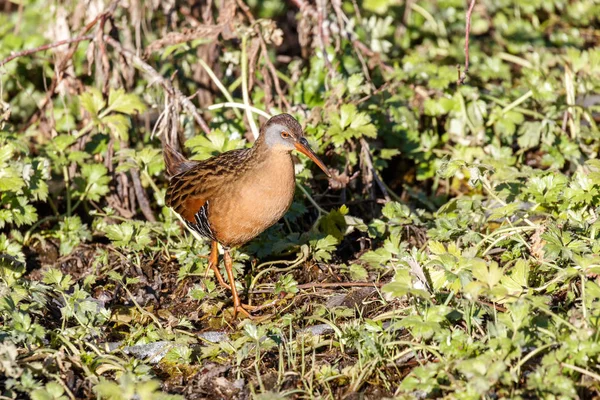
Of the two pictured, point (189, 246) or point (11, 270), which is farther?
point (189, 246)

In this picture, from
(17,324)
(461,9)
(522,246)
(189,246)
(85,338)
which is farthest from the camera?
(461,9)

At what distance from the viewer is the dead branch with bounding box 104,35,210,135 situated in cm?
595

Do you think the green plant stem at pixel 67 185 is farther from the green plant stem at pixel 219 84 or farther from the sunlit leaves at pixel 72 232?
the green plant stem at pixel 219 84

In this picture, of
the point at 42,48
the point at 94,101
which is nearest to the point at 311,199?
the point at 94,101

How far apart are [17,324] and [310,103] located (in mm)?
3141

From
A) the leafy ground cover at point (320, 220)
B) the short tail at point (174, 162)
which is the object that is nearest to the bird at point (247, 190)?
the leafy ground cover at point (320, 220)

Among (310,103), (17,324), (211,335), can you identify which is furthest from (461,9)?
(17,324)

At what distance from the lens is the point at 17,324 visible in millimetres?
4059

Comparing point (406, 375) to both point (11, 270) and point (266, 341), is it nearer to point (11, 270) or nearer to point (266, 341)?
point (266, 341)

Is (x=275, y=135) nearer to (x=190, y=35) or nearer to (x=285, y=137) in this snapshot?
(x=285, y=137)

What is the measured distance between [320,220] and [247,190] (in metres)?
0.83

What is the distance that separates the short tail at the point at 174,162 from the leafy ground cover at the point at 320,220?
11cm

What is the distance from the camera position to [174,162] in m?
5.70

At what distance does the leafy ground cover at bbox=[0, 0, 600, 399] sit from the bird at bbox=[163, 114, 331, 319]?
350mm
